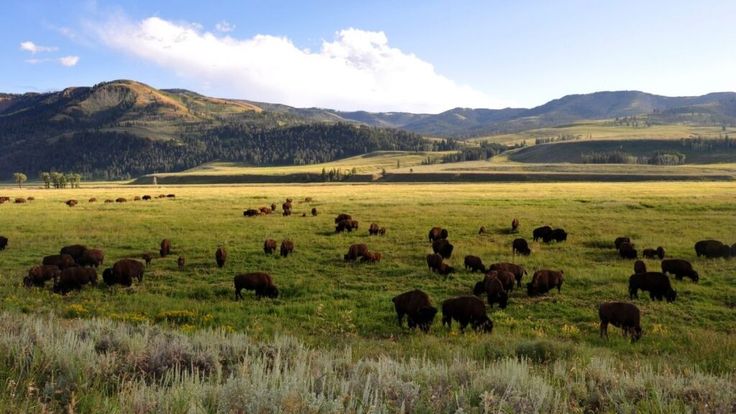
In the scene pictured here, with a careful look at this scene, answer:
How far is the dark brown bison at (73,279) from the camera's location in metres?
16.7

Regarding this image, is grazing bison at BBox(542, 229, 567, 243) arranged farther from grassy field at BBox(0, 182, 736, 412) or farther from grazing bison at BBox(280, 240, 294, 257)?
grazing bison at BBox(280, 240, 294, 257)

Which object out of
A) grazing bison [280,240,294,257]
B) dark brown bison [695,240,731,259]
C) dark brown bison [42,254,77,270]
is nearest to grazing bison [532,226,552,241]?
dark brown bison [695,240,731,259]

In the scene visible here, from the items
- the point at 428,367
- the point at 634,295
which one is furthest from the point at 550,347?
the point at 634,295

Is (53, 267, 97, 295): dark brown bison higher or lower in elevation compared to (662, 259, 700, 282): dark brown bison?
higher

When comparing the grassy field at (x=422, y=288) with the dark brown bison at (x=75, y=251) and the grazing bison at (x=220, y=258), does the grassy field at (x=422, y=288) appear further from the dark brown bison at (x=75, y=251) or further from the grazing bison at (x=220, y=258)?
the dark brown bison at (x=75, y=251)

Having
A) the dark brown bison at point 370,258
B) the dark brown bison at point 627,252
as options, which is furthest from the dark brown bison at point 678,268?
the dark brown bison at point 370,258

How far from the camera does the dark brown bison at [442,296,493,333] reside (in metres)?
12.8

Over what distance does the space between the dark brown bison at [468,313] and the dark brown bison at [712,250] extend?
52.9 feet

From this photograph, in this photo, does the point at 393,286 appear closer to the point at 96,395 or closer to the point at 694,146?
the point at 96,395

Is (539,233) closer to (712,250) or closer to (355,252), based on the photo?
(712,250)

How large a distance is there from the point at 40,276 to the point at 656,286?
72.0ft

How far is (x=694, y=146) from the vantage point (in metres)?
192

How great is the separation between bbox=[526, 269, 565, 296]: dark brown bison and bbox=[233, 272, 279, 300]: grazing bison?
892cm

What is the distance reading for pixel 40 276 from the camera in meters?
17.7
